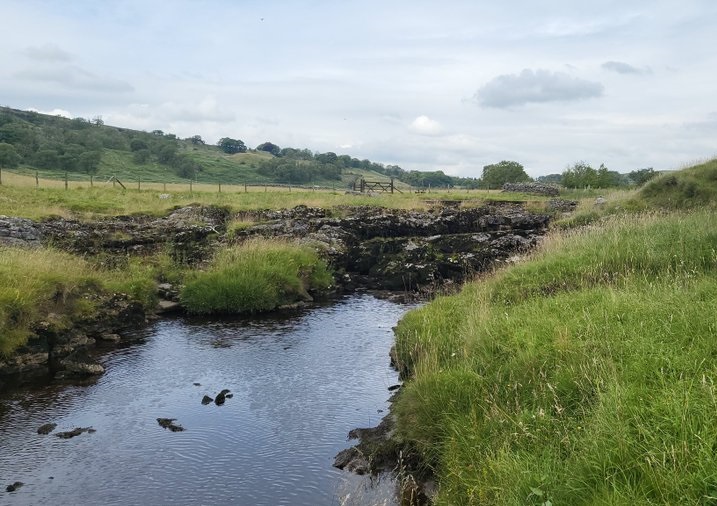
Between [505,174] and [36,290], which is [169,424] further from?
[505,174]

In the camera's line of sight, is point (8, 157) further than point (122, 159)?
No

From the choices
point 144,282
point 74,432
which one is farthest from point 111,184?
point 74,432

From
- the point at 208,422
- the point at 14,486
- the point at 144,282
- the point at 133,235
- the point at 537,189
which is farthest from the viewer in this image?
the point at 537,189

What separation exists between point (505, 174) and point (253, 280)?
288ft

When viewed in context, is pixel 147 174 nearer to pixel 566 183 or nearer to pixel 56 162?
pixel 56 162

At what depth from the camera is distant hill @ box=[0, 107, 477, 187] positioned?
344ft

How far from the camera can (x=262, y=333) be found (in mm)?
19328

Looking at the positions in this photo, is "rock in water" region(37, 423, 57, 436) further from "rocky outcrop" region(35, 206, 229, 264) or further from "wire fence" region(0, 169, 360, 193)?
"wire fence" region(0, 169, 360, 193)

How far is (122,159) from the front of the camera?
12500 centimetres

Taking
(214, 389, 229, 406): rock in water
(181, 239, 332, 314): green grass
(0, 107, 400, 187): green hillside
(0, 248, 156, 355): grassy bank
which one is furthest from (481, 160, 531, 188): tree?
(214, 389, 229, 406): rock in water

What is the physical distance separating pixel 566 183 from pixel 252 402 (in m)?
80.4

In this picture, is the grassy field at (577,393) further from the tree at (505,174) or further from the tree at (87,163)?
the tree at (87,163)

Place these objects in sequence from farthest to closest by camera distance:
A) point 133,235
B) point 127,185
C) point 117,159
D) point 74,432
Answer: point 117,159 → point 127,185 → point 133,235 → point 74,432

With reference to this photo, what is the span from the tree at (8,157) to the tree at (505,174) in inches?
3146
